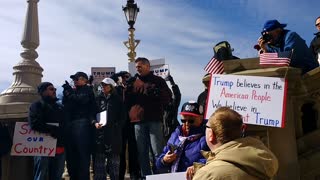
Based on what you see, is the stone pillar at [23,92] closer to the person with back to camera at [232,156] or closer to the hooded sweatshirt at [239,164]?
the person with back to camera at [232,156]

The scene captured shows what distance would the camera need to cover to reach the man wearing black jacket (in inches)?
324

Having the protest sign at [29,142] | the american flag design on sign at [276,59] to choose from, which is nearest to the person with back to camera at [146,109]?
the protest sign at [29,142]

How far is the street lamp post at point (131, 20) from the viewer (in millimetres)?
15594

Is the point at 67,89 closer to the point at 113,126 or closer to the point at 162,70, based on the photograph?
the point at 113,126

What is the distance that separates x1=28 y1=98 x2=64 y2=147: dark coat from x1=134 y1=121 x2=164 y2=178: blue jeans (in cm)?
141

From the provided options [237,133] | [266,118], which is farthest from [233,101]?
[237,133]

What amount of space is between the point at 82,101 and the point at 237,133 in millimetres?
5651

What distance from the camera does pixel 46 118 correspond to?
8.33 m

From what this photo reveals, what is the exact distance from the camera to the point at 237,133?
3045 mm

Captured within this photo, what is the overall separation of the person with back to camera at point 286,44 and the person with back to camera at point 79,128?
3.36 m

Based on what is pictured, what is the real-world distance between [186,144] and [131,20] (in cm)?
1082

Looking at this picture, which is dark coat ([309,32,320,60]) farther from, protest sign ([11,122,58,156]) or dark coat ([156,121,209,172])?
protest sign ([11,122,58,156])

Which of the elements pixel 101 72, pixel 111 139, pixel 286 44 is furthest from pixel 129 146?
pixel 101 72

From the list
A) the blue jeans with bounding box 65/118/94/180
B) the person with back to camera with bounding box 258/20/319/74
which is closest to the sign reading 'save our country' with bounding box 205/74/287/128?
the person with back to camera with bounding box 258/20/319/74
